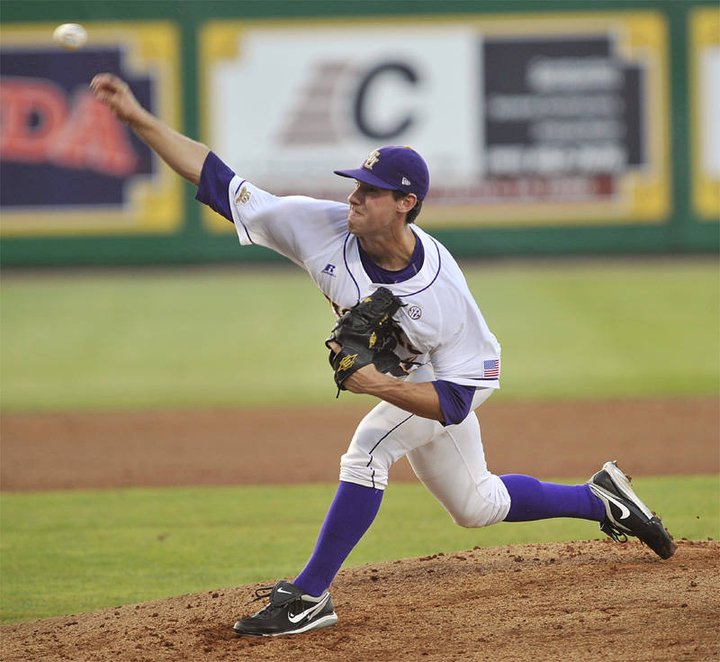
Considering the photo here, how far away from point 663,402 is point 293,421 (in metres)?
3.01

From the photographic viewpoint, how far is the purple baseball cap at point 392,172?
4512 millimetres

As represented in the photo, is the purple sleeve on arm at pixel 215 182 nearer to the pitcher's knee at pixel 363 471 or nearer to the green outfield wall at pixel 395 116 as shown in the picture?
the pitcher's knee at pixel 363 471

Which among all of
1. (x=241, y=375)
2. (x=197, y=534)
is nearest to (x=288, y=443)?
(x=197, y=534)

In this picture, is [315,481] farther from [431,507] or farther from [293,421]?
[293,421]

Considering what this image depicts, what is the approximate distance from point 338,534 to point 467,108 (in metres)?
13.3

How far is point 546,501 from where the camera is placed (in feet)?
16.9

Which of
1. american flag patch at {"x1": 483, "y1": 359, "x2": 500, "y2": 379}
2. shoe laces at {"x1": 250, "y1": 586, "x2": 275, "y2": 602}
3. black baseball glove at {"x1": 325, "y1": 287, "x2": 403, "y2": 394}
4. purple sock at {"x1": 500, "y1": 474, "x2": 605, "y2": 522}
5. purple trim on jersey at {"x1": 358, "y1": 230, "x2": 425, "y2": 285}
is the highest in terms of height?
purple trim on jersey at {"x1": 358, "y1": 230, "x2": 425, "y2": 285}

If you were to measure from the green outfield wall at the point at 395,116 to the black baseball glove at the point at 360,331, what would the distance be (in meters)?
12.6

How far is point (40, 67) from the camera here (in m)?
17.1

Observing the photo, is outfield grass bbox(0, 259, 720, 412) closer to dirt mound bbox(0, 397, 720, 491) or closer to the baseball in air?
dirt mound bbox(0, 397, 720, 491)

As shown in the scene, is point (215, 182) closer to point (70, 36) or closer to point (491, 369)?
point (70, 36)

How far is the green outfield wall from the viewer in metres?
17.0

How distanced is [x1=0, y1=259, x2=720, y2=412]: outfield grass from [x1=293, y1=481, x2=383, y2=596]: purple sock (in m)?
6.13

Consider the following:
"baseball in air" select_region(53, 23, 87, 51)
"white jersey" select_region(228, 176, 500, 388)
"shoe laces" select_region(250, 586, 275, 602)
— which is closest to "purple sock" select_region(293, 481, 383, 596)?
"shoe laces" select_region(250, 586, 275, 602)
